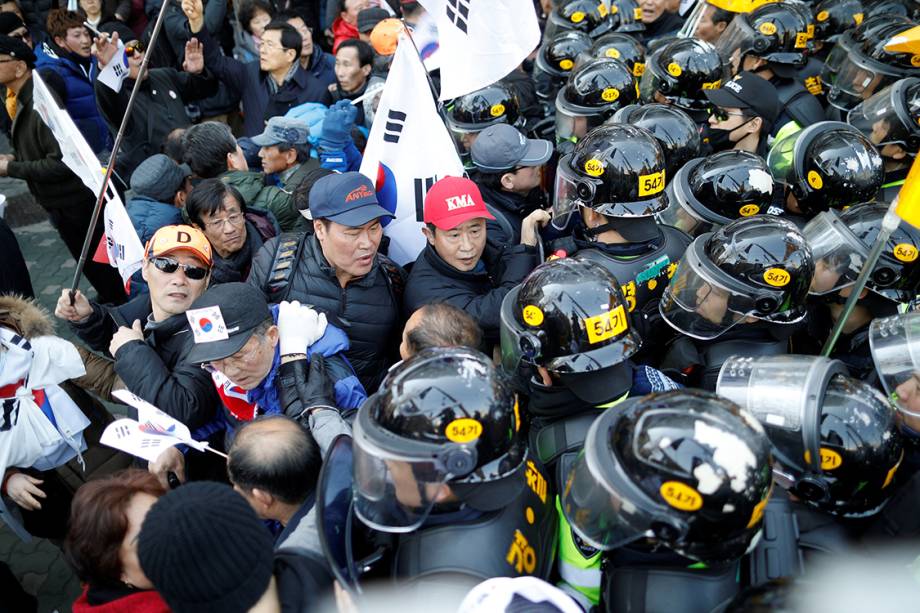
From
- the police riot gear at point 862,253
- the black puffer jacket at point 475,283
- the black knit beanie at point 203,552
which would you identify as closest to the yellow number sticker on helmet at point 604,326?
the black puffer jacket at point 475,283

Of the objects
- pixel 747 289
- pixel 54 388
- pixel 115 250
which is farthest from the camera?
pixel 115 250

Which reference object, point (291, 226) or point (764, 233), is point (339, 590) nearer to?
point (764, 233)

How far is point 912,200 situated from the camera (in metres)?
2.32

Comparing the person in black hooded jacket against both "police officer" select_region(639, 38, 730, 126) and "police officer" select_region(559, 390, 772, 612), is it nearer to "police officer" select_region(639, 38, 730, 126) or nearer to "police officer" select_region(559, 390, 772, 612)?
"police officer" select_region(559, 390, 772, 612)

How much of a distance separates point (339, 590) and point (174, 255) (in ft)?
7.02

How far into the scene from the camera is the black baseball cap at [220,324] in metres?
2.70

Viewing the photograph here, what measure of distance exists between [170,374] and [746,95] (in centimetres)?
418

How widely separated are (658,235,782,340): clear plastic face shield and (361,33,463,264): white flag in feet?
5.37

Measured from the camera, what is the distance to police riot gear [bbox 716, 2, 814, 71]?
18.0 feet

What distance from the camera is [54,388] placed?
3225 millimetres

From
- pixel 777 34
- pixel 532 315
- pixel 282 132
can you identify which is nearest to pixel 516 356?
pixel 532 315

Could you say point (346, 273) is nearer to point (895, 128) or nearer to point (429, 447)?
point (429, 447)

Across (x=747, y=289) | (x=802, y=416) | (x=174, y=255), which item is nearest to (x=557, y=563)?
(x=802, y=416)

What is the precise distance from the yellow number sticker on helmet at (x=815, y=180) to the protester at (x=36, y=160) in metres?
5.55
